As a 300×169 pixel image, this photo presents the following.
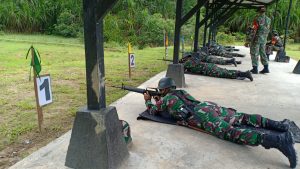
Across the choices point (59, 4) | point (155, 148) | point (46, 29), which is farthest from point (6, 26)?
point (155, 148)

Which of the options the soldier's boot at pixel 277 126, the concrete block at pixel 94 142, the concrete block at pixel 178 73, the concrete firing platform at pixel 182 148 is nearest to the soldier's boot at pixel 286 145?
the concrete firing platform at pixel 182 148

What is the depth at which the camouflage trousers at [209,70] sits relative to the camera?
6172 millimetres

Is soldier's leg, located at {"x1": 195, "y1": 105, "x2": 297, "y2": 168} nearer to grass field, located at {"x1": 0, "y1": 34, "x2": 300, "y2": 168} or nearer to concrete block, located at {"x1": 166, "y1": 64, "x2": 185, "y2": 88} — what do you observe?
grass field, located at {"x1": 0, "y1": 34, "x2": 300, "y2": 168}

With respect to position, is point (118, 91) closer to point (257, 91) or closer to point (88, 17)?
point (257, 91)

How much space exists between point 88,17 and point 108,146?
3.31 feet

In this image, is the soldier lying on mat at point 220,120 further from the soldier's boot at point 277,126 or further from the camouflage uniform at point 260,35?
the camouflage uniform at point 260,35

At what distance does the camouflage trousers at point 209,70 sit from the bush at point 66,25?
14.1 metres

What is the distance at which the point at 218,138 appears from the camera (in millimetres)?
3027

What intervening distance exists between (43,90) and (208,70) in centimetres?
412

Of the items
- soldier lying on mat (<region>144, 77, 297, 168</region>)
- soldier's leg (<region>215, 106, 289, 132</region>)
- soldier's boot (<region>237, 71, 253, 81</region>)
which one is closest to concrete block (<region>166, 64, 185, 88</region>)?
soldier's boot (<region>237, 71, 253, 81</region>)

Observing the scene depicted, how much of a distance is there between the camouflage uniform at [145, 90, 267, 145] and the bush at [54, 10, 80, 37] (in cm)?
1707

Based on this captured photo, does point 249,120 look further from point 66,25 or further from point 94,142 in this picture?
point 66,25

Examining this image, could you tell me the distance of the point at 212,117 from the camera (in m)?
2.90

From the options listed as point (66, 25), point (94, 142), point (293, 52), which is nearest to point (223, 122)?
point (94, 142)
